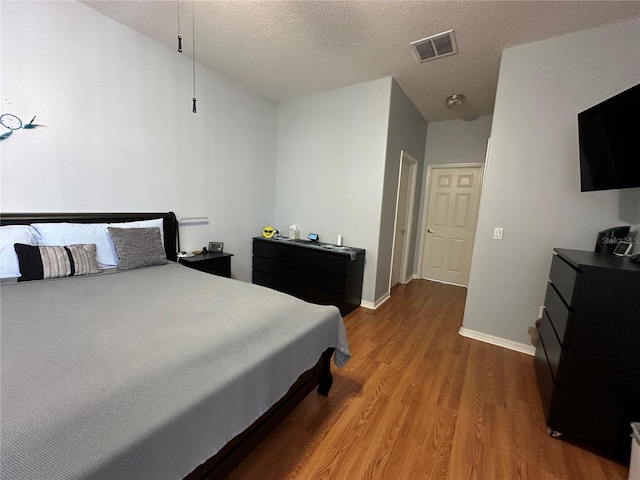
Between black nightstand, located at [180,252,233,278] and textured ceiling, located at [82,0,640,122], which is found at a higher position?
textured ceiling, located at [82,0,640,122]

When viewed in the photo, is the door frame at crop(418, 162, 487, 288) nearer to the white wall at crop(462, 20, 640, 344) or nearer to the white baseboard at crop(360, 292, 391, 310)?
the white baseboard at crop(360, 292, 391, 310)

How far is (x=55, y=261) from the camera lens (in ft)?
6.00

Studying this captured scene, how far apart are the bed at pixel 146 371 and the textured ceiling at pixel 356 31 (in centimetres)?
206

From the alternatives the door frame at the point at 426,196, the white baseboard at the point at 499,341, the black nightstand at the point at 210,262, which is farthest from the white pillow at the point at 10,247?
the door frame at the point at 426,196

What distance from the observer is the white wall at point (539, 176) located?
2055mm

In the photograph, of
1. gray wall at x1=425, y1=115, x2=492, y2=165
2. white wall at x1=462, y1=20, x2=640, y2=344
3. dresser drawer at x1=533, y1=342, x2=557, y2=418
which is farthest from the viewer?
gray wall at x1=425, y1=115, x2=492, y2=165

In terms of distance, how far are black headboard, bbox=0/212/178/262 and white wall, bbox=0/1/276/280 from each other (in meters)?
0.07

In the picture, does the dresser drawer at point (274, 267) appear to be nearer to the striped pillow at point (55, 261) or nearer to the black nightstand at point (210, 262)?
the black nightstand at point (210, 262)

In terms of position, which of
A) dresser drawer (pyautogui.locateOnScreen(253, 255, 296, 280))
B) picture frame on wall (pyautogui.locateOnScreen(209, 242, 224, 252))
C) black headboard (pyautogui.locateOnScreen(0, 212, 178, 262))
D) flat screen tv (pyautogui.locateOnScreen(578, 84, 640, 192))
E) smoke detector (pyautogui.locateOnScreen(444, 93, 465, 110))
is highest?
smoke detector (pyautogui.locateOnScreen(444, 93, 465, 110))

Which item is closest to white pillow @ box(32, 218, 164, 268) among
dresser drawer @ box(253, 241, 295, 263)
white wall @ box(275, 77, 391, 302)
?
dresser drawer @ box(253, 241, 295, 263)

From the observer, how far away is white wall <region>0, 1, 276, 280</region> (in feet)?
6.26

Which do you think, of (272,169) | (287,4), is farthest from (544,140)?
(272,169)

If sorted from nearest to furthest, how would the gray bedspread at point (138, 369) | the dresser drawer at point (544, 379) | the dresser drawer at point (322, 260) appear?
the gray bedspread at point (138, 369) < the dresser drawer at point (544, 379) < the dresser drawer at point (322, 260)

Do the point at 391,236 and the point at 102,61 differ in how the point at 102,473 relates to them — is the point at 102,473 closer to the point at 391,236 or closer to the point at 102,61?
the point at 102,61
